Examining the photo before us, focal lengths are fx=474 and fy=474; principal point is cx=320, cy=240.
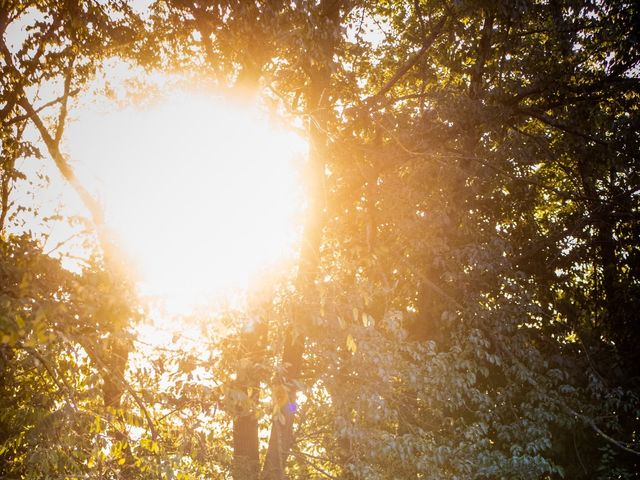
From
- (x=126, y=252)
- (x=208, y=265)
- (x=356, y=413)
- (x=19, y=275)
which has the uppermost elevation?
(x=208, y=265)

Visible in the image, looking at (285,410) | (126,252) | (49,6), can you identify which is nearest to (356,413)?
(285,410)

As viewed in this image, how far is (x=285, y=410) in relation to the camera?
373 inches

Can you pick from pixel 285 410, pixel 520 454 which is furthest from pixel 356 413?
pixel 520 454

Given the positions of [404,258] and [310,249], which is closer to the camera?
[310,249]

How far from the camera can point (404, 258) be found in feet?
39.1

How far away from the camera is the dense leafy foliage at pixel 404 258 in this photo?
291 inches

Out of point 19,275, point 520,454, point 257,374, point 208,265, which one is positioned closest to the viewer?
point 19,275

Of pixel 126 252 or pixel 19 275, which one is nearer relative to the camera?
pixel 19 275

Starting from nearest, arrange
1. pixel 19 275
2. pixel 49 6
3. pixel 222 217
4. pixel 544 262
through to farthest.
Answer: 1. pixel 19 275
2. pixel 49 6
3. pixel 222 217
4. pixel 544 262

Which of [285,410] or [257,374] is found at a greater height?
[285,410]

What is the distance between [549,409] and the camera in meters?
10.9

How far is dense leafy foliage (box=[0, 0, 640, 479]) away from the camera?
24.2ft

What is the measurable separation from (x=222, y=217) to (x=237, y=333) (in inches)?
142

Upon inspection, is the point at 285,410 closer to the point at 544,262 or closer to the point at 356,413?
the point at 356,413
